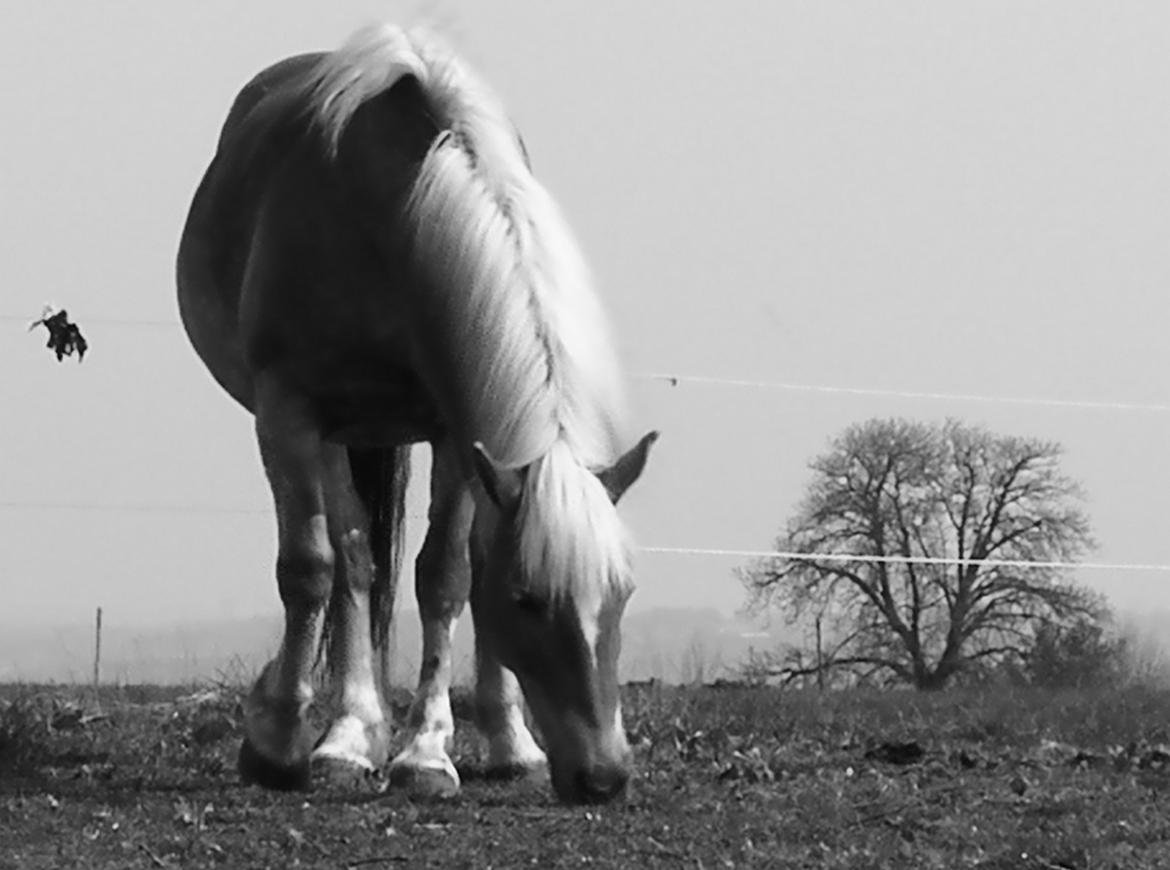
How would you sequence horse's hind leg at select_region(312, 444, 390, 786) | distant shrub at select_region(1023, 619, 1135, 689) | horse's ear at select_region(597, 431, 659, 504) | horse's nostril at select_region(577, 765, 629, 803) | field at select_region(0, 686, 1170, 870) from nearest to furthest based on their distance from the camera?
field at select_region(0, 686, 1170, 870), horse's nostril at select_region(577, 765, 629, 803), horse's ear at select_region(597, 431, 659, 504), horse's hind leg at select_region(312, 444, 390, 786), distant shrub at select_region(1023, 619, 1135, 689)

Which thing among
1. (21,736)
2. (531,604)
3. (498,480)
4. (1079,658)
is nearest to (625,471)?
(498,480)

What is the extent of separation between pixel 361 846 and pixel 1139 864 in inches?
66.6

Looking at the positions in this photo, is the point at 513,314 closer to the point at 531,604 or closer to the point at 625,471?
the point at 625,471

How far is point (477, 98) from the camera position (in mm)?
7043

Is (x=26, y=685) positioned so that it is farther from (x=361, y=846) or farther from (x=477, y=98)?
(x=361, y=846)

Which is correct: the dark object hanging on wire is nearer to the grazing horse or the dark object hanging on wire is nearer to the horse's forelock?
the grazing horse

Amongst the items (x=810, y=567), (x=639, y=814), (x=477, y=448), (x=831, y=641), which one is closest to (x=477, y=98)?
(x=477, y=448)

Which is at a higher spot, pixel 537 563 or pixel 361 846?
pixel 537 563

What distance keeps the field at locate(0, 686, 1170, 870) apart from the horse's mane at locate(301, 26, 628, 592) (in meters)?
0.71

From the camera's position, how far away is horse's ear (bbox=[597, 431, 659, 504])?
6031mm

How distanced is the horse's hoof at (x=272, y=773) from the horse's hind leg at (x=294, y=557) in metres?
0.02

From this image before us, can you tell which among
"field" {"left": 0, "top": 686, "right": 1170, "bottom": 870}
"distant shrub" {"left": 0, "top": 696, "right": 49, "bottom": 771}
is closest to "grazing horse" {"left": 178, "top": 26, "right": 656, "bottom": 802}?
"field" {"left": 0, "top": 686, "right": 1170, "bottom": 870}

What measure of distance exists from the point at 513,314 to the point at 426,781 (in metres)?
1.28

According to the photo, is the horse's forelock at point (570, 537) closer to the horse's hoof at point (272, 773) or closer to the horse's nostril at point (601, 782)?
the horse's nostril at point (601, 782)
